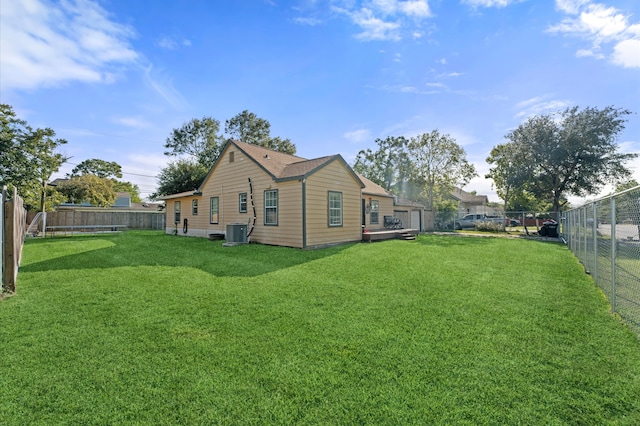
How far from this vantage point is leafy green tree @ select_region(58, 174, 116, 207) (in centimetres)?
3122

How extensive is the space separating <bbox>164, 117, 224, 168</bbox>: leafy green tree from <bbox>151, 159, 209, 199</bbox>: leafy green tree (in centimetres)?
652

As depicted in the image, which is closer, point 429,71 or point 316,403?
point 316,403

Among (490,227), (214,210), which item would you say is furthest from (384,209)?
(214,210)

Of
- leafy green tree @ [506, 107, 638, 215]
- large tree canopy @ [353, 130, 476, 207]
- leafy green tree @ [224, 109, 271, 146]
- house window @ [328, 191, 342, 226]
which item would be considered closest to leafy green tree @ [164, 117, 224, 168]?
leafy green tree @ [224, 109, 271, 146]

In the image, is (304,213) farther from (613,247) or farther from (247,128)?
(247,128)

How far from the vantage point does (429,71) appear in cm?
1199

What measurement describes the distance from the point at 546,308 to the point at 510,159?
21.4m

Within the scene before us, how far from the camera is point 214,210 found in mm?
14766

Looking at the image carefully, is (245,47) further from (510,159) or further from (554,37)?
(510,159)

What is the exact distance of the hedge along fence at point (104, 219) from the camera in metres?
18.1

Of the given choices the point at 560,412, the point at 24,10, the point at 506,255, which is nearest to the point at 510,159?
the point at 506,255

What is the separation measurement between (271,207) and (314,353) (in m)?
9.26

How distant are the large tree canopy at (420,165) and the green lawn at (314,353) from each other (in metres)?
22.3

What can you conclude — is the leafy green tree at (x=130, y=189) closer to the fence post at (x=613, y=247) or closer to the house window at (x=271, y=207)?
the house window at (x=271, y=207)
